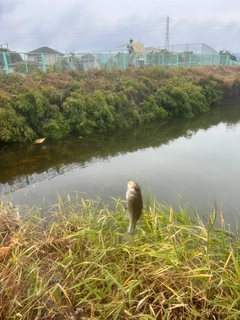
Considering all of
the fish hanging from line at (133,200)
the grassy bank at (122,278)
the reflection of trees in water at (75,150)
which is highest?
the fish hanging from line at (133,200)

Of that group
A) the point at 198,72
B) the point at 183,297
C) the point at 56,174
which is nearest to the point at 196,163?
the point at 56,174

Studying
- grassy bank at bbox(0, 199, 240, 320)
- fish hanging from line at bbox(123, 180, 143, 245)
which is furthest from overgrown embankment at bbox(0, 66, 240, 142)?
fish hanging from line at bbox(123, 180, 143, 245)

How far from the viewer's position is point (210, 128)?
36.4 feet

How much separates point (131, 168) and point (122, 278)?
434 cm

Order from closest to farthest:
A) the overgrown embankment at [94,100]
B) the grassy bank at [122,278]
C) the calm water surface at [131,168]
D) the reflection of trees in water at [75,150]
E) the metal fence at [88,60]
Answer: the grassy bank at [122,278], the calm water surface at [131,168], the reflection of trees in water at [75,150], the overgrown embankment at [94,100], the metal fence at [88,60]

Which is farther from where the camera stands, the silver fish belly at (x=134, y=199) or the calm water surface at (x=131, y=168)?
the calm water surface at (x=131, y=168)

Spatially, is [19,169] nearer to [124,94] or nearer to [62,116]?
[62,116]

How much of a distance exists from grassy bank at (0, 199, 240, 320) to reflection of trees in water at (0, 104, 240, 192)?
142 inches

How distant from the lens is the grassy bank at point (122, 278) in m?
1.94

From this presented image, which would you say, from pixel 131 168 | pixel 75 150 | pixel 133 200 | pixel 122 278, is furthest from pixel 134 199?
pixel 75 150

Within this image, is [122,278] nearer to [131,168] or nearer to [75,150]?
[131,168]

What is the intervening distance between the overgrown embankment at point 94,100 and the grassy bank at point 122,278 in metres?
6.06

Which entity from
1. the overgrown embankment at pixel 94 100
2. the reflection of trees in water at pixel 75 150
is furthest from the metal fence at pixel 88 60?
the reflection of trees in water at pixel 75 150

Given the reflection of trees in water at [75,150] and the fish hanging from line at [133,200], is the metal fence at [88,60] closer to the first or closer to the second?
the reflection of trees in water at [75,150]
